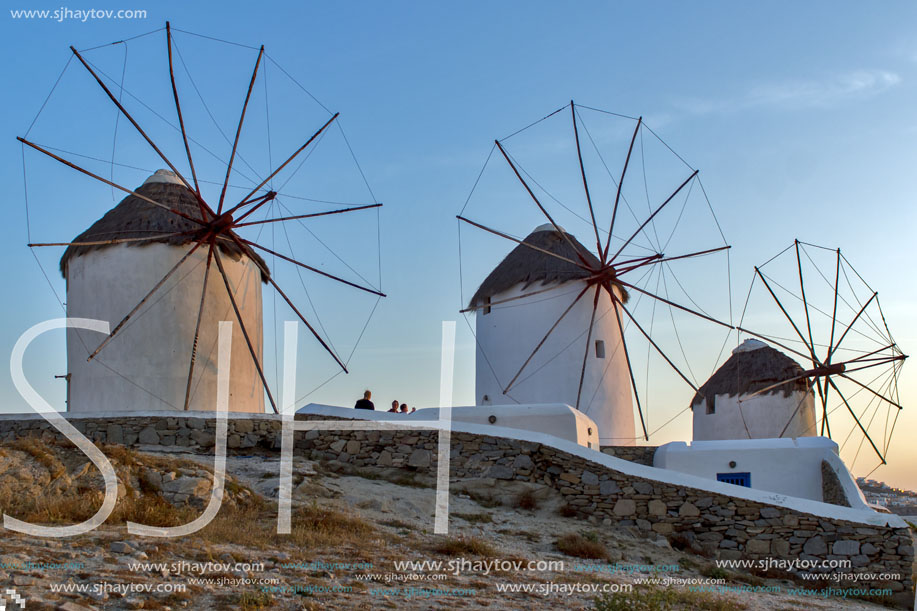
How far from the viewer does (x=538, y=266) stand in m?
17.5

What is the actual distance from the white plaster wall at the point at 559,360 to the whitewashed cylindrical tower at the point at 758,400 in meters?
4.21

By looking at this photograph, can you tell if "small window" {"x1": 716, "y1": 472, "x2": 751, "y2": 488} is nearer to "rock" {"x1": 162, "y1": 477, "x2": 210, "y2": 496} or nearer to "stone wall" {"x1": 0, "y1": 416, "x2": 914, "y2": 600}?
"stone wall" {"x1": 0, "y1": 416, "x2": 914, "y2": 600}

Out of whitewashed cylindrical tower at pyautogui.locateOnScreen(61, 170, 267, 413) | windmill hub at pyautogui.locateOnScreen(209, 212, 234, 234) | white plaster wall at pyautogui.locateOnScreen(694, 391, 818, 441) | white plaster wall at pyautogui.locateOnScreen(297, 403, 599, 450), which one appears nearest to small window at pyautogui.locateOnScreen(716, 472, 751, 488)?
white plaster wall at pyautogui.locateOnScreen(297, 403, 599, 450)

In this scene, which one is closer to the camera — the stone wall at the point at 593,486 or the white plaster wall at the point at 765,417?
the stone wall at the point at 593,486

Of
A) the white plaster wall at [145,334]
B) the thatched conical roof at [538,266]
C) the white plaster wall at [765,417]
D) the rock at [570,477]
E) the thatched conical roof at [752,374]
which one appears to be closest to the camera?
the rock at [570,477]

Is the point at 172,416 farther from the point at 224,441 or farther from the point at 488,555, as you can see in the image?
the point at 488,555

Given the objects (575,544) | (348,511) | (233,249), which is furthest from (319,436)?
(233,249)

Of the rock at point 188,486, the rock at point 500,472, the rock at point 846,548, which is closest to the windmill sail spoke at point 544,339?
the rock at point 500,472

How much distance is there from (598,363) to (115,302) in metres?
8.77

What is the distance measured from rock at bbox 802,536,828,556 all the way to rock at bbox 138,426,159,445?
7.31 meters

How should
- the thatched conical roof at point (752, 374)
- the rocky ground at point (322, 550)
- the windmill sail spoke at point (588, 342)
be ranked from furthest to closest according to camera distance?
the thatched conical roof at point (752, 374) < the windmill sail spoke at point (588, 342) < the rocky ground at point (322, 550)

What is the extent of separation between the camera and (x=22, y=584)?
5289 millimetres

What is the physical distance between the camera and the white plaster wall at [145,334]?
43.7 ft

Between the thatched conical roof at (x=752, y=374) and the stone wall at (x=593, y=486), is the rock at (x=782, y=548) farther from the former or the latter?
the thatched conical roof at (x=752, y=374)
